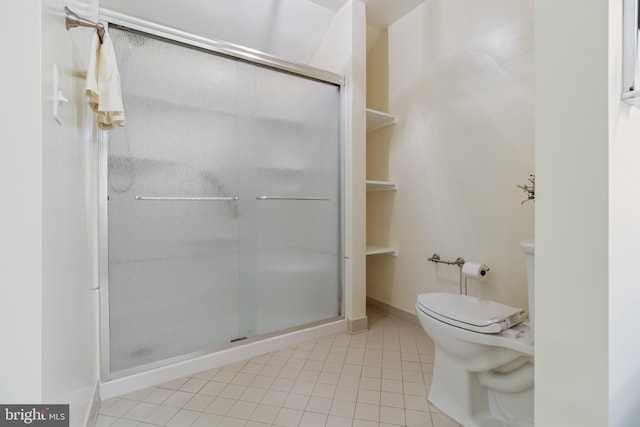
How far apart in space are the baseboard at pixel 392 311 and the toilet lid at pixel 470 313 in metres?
0.85

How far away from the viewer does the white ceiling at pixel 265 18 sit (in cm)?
191

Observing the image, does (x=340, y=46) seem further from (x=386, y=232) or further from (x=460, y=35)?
(x=386, y=232)

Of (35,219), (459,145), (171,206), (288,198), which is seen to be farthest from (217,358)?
(459,145)

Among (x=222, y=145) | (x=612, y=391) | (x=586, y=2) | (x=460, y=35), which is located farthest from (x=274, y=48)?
(x=612, y=391)

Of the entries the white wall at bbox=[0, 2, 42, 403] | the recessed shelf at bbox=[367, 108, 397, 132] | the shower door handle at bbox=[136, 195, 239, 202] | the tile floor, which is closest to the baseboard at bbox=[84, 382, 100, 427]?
the tile floor

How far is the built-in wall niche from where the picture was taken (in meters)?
0.65

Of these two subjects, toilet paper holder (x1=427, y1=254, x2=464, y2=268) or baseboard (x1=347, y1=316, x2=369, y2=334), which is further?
baseboard (x1=347, y1=316, x2=369, y2=334)

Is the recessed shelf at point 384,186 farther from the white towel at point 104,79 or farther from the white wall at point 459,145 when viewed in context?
the white towel at point 104,79

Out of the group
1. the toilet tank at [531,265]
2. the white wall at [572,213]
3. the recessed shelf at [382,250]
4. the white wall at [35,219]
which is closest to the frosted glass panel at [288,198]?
the recessed shelf at [382,250]

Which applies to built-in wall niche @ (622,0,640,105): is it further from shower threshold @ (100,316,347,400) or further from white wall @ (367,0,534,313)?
shower threshold @ (100,316,347,400)

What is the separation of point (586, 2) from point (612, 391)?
3.02 ft

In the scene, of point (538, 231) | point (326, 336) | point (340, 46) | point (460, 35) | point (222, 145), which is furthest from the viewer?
point (340, 46)

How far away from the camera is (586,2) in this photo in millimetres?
669

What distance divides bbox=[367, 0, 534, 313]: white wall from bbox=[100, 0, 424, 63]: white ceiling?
0.95 ft
